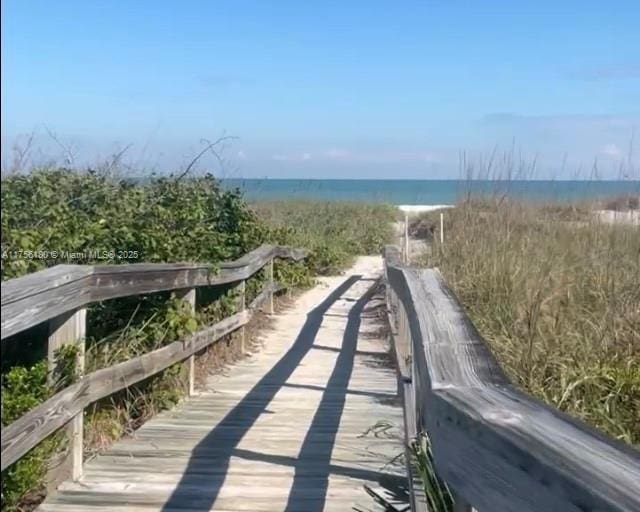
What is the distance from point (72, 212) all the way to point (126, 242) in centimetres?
85

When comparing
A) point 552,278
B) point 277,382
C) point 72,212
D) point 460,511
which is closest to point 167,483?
point 72,212

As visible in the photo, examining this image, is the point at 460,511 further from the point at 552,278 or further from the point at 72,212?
the point at 552,278

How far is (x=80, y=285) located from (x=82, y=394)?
1.84 ft

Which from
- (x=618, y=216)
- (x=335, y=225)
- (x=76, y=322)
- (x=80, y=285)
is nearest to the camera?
(x=80, y=285)

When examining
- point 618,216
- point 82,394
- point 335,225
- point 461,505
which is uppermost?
point 618,216

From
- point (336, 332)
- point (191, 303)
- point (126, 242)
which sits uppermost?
point (126, 242)

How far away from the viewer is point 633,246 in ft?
23.6

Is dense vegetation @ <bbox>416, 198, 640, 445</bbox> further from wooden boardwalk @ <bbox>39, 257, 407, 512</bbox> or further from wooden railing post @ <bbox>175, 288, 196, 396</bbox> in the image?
wooden railing post @ <bbox>175, 288, 196, 396</bbox>

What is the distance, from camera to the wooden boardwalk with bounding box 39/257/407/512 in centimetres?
384

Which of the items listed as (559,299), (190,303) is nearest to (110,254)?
(190,303)

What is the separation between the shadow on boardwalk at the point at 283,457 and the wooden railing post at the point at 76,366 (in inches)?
19.1

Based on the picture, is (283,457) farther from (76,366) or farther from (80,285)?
(80,285)

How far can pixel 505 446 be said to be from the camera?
1.53 metres

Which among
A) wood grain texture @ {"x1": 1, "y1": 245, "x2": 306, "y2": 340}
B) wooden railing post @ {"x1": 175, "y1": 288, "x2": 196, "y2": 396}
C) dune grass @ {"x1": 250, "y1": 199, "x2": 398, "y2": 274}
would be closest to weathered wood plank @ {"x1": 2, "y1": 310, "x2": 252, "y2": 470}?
wooden railing post @ {"x1": 175, "y1": 288, "x2": 196, "y2": 396}
